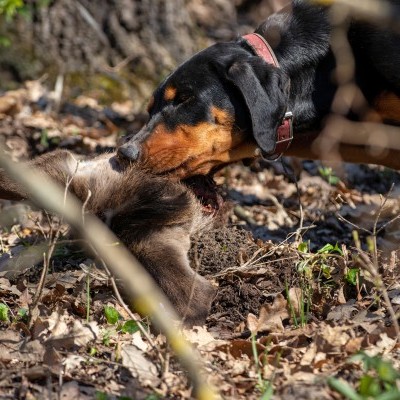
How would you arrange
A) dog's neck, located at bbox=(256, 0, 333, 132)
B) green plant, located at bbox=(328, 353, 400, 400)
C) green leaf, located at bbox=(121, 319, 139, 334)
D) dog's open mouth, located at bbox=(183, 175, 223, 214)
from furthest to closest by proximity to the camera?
dog's neck, located at bbox=(256, 0, 333, 132)
dog's open mouth, located at bbox=(183, 175, 223, 214)
green leaf, located at bbox=(121, 319, 139, 334)
green plant, located at bbox=(328, 353, 400, 400)

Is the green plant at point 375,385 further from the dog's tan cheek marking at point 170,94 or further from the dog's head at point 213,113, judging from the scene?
the dog's tan cheek marking at point 170,94

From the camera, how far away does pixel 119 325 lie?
10.5 ft

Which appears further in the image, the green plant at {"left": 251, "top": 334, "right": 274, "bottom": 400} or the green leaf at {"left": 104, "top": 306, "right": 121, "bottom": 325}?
the green leaf at {"left": 104, "top": 306, "right": 121, "bottom": 325}

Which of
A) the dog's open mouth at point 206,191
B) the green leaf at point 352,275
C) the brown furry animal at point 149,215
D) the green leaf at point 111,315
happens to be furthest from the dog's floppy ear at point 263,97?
the green leaf at point 111,315

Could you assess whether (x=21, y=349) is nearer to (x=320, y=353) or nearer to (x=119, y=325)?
(x=119, y=325)

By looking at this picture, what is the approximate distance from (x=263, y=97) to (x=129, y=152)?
91 cm

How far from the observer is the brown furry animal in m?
3.30

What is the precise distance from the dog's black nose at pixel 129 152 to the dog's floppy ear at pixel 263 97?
74cm

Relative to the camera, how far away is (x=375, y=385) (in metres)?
2.32

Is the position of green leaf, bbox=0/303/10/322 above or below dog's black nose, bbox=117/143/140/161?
below

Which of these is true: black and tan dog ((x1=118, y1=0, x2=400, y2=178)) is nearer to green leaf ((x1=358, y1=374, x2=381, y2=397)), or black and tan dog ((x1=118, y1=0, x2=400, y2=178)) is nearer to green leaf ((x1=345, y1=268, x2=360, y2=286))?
green leaf ((x1=345, y1=268, x2=360, y2=286))

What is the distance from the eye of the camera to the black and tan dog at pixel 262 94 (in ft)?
14.0

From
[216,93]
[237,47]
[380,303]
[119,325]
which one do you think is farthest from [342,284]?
[237,47]

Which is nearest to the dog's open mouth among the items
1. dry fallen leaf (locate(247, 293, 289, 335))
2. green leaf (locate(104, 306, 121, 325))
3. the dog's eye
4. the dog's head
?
the dog's head
